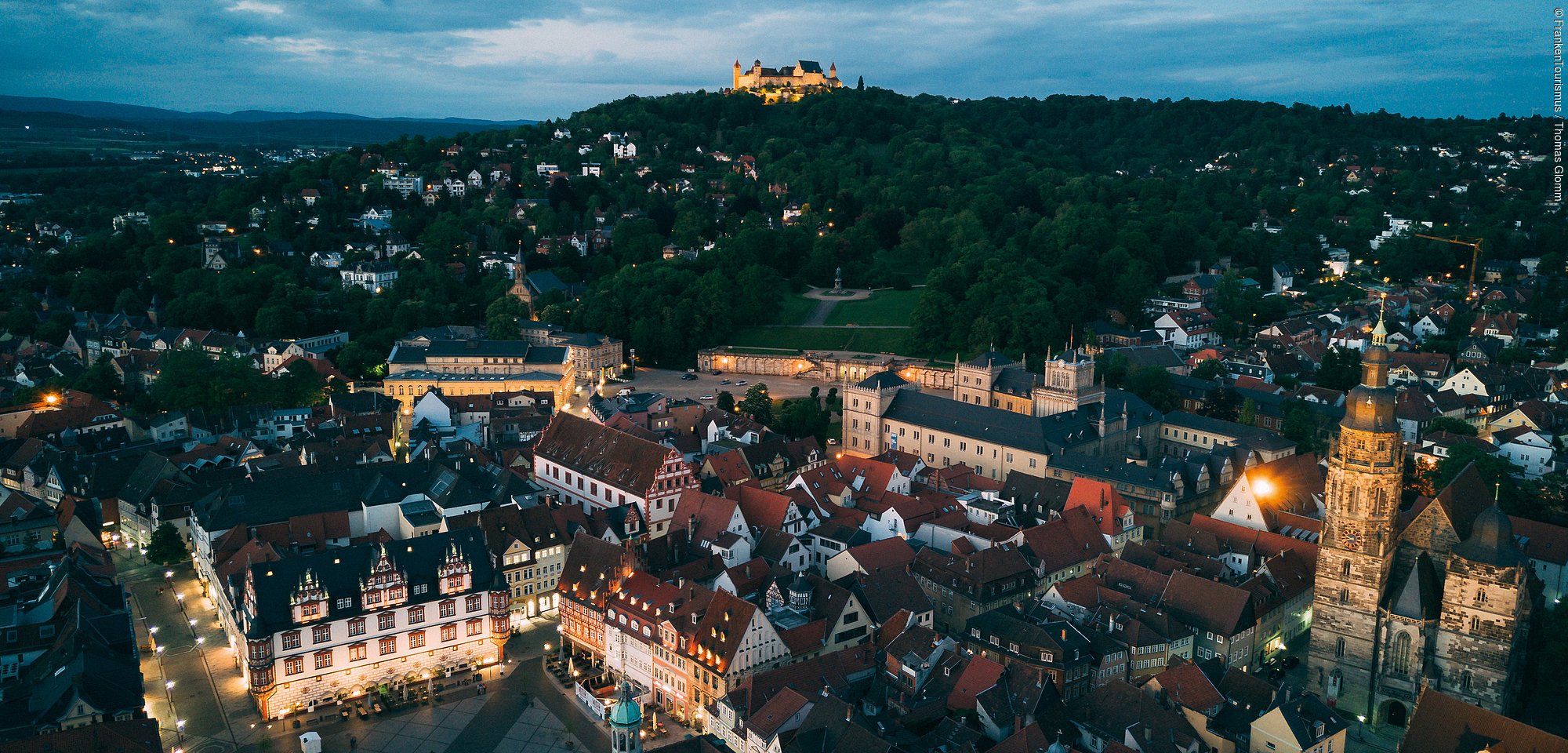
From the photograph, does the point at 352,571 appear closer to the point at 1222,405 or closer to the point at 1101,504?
the point at 1101,504

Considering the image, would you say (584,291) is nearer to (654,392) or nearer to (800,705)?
(654,392)

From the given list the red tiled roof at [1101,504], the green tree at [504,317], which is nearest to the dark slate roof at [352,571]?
the red tiled roof at [1101,504]

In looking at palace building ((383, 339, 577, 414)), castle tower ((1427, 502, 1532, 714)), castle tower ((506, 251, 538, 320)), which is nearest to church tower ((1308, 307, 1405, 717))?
castle tower ((1427, 502, 1532, 714))

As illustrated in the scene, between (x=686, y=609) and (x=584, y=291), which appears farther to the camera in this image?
(x=584, y=291)

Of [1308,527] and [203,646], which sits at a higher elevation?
[1308,527]

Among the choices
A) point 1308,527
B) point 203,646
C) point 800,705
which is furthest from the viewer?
point 1308,527

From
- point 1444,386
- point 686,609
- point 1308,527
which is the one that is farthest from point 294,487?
point 1444,386
